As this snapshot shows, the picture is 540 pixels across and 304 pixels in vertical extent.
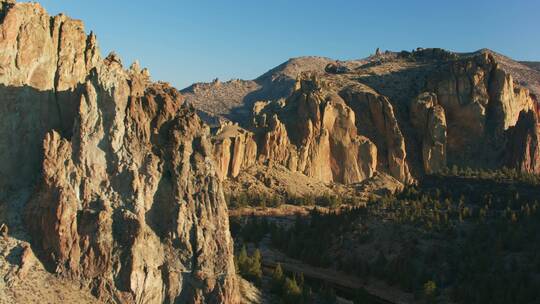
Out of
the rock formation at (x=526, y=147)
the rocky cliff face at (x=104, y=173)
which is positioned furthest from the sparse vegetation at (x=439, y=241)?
the rock formation at (x=526, y=147)

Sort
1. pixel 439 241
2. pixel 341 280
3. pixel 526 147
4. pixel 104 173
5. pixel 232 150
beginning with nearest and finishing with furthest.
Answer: pixel 104 173, pixel 341 280, pixel 439 241, pixel 232 150, pixel 526 147

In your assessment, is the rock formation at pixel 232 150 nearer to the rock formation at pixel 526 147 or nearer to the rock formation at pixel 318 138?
the rock formation at pixel 318 138

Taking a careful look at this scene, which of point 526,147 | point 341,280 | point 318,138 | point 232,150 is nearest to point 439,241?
point 341,280

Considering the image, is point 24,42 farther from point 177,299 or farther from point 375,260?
point 375,260

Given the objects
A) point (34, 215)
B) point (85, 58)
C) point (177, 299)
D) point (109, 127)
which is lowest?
point (177, 299)

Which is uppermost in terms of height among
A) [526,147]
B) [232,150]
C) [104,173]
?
[526,147]

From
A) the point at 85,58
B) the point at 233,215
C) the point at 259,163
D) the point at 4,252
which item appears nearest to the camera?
the point at 4,252

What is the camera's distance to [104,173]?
72.0 metres

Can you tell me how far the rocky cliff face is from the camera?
226 feet

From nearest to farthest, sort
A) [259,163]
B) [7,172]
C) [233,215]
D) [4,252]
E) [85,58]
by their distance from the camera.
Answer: [4,252]
[7,172]
[85,58]
[233,215]
[259,163]

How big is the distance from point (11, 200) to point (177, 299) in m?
17.5

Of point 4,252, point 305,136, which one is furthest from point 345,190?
point 4,252

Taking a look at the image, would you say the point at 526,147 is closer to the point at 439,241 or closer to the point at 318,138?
the point at 318,138

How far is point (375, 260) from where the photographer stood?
115438mm
